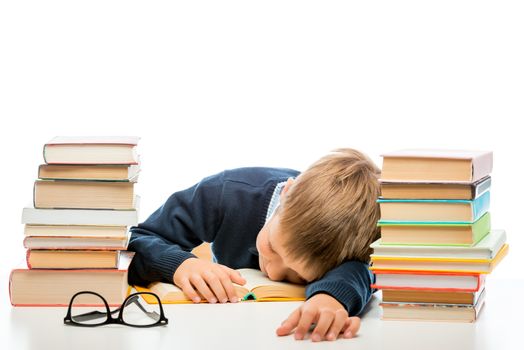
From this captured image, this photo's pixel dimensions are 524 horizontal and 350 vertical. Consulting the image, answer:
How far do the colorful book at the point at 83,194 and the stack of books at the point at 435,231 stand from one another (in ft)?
1.60

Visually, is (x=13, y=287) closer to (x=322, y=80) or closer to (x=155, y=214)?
(x=155, y=214)

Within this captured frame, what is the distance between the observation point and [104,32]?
10.6ft

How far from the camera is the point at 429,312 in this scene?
181cm

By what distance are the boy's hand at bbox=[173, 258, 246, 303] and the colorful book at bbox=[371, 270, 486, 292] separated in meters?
0.31

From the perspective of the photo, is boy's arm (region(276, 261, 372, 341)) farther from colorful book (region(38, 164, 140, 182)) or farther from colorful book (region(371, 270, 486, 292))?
colorful book (region(38, 164, 140, 182))

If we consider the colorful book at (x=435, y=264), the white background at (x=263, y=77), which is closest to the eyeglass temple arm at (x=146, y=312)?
the colorful book at (x=435, y=264)

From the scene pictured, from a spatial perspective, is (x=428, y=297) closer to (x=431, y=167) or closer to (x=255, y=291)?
(x=431, y=167)

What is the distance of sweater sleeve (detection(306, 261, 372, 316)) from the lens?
1.81m

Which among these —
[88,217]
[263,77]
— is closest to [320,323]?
[88,217]

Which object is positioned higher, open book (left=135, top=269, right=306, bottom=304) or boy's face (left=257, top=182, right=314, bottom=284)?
boy's face (left=257, top=182, right=314, bottom=284)

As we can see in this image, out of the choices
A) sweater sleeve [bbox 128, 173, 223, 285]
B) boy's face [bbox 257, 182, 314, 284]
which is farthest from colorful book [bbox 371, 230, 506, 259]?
A: sweater sleeve [bbox 128, 173, 223, 285]

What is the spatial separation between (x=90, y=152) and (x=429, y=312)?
2.31 ft

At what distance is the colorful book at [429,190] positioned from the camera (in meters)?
1.74

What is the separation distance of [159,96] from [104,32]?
0.28m
